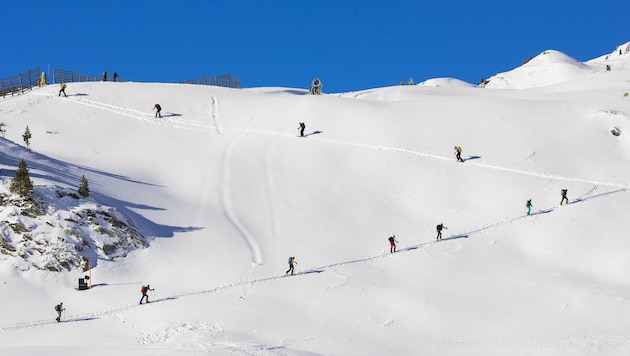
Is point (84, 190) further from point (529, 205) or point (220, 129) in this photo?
point (529, 205)

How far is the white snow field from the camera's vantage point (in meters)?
26.2

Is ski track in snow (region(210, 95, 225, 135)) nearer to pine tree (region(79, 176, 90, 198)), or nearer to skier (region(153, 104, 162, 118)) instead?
skier (region(153, 104, 162, 118))

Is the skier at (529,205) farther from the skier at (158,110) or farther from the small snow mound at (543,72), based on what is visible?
the small snow mound at (543,72)

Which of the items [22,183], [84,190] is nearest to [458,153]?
[84,190]

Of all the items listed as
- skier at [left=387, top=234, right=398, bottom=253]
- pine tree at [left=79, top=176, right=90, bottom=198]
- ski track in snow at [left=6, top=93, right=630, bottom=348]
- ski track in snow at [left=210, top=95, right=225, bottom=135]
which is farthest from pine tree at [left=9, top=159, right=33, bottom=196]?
ski track in snow at [left=210, top=95, right=225, bottom=135]

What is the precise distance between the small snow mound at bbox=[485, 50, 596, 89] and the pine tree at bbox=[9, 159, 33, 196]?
7619cm

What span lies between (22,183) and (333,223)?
16749 millimetres

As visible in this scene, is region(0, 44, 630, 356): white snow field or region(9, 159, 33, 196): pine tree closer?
region(0, 44, 630, 356): white snow field

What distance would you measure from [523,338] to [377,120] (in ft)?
103

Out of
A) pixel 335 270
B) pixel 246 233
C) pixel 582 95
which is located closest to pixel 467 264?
pixel 335 270

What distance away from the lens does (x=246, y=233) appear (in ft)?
121

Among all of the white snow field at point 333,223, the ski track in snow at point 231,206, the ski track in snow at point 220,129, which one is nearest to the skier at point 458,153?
the ski track in snow at point 220,129

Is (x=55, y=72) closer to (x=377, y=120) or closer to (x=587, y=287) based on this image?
(x=377, y=120)

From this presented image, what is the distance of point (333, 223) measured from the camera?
1537 inches
